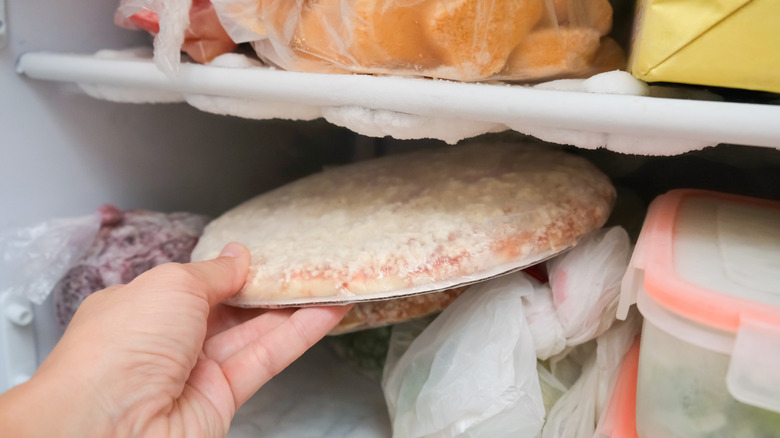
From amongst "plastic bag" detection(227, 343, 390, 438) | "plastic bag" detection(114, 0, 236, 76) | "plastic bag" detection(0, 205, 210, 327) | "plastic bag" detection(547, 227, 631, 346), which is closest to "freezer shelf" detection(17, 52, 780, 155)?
"plastic bag" detection(114, 0, 236, 76)

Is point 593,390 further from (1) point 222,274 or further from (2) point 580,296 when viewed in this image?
(1) point 222,274

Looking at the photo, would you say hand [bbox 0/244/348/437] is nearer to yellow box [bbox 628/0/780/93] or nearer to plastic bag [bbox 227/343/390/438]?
plastic bag [bbox 227/343/390/438]

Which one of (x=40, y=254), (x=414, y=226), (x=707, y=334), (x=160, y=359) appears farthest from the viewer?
(x=40, y=254)

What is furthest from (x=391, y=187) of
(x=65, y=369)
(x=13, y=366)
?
(x=13, y=366)

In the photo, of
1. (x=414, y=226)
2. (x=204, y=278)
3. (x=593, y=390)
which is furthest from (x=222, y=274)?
(x=593, y=390)

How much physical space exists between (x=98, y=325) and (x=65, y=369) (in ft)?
0.16

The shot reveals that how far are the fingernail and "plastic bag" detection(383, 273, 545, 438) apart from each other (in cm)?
25

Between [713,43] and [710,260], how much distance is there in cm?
19

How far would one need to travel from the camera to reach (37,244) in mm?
752

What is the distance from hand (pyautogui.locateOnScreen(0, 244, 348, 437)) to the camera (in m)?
0.44

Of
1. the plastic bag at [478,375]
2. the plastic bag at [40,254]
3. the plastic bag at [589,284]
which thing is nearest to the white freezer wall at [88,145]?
the plastic bag at [40,254]

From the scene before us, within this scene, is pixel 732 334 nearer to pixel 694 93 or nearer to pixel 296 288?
pixel 694 93

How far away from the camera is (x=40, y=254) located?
29.6 inches

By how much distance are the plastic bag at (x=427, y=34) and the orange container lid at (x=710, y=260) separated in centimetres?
21
